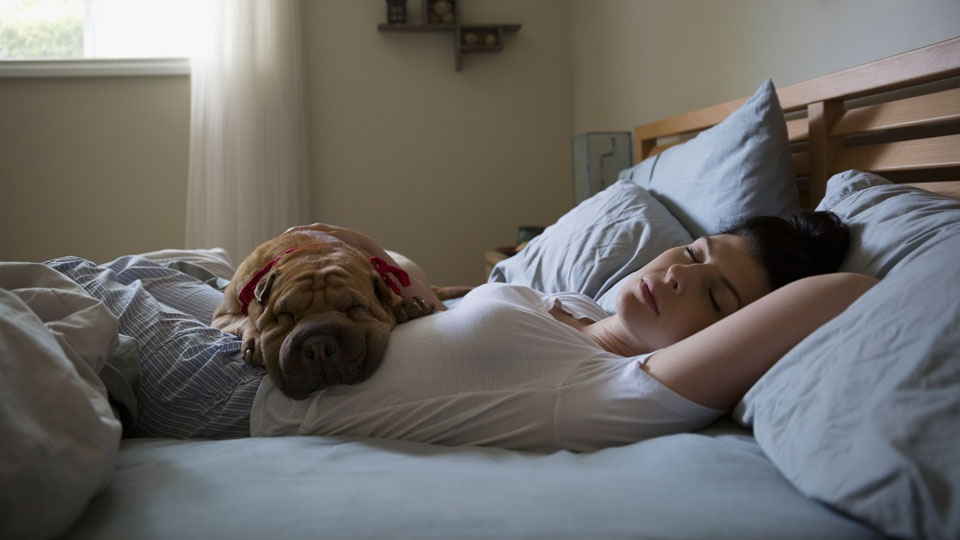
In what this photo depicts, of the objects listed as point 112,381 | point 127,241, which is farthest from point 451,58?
point 112,381

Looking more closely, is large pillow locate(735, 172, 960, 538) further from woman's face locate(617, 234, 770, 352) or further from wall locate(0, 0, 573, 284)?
wall locate(0, 0, 573, 284)

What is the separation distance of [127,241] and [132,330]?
2790mm

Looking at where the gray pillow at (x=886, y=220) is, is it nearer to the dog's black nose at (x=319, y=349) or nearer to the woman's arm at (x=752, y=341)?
the woman's arm at (x=752, y=341)

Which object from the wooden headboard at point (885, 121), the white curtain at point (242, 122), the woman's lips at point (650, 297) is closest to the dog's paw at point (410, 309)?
the woman's lips at point (650, 297)

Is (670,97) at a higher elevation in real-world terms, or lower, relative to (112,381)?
higher

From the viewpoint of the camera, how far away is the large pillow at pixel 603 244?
1.72 metres

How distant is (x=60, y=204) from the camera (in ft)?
12.0

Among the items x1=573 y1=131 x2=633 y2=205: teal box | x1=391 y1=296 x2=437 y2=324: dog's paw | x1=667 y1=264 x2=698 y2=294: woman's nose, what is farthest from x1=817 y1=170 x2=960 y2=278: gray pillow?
x1=573 y1=131 x2=633 y2=205: teal box

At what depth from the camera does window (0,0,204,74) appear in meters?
3.72

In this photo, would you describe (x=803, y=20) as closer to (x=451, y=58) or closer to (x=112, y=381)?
(x=112, y=381)

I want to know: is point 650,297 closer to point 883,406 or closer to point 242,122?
point 883,406

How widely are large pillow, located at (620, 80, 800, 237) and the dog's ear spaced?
999 mm

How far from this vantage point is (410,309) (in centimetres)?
134

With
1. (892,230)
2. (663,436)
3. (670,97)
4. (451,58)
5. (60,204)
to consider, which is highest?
(451,58)
